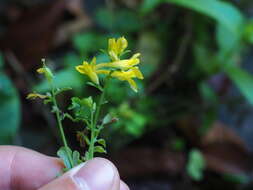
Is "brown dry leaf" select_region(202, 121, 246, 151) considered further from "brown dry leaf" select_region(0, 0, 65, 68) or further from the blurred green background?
"brown dry leaf" select_region(0, 0, 65, 68)

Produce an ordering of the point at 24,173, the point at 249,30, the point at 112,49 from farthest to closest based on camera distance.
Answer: the point at 249,30
the point at 24,173
the point at 112,49

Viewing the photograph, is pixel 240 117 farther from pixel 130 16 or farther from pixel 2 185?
pixel 2 185

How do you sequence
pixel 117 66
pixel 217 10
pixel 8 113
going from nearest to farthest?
pixel 117 66, pixel 217 10, pixel 8 113

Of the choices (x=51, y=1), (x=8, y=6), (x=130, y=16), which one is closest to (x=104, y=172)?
(x=130, y=16)

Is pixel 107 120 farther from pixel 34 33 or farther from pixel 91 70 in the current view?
pixel 34 33

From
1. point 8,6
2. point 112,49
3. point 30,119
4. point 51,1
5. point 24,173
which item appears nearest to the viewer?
point 112,49

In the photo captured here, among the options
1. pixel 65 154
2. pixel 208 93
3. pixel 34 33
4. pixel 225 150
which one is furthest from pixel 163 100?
pixel 65 154

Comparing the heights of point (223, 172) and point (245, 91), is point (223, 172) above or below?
below
